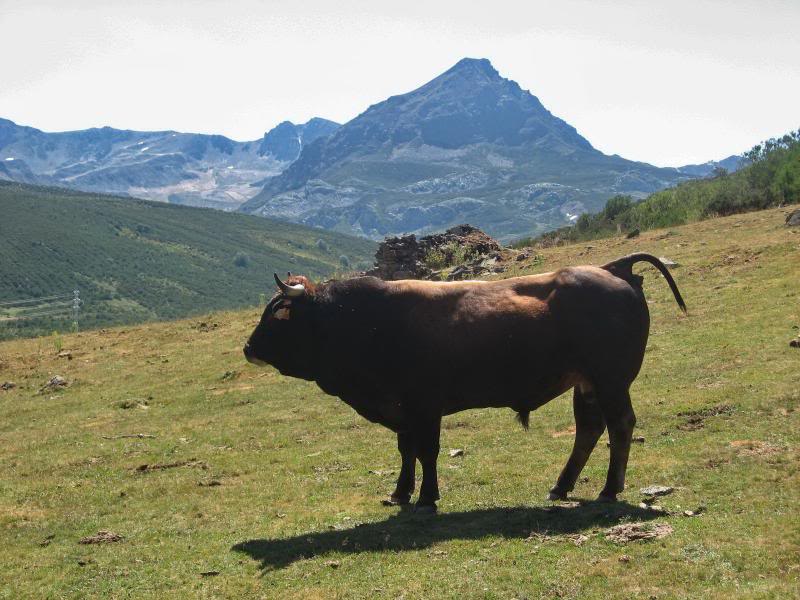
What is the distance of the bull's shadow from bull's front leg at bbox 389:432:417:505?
93cm

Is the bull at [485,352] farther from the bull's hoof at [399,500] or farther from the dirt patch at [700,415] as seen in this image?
the dirt patch at [700,415]

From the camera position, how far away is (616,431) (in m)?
11.5

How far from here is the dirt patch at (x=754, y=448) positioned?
1252 cm

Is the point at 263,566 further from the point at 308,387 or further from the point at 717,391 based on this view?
the point at 308,387

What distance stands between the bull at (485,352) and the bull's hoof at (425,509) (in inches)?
0.7

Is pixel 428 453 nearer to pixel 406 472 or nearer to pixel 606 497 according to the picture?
pixel 406 472

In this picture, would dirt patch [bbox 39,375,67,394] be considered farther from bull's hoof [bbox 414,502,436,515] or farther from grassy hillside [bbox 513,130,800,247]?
grassy hillside [bbox 513,130,800,247]

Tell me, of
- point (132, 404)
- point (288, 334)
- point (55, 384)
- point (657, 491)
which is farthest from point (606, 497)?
point (55, 384)

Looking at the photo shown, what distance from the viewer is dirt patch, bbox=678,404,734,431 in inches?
594

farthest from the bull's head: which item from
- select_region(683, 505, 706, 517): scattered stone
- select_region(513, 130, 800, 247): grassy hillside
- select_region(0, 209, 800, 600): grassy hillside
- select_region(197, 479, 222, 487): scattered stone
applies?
select_region(513, 130, 800, 247): grassy hillside

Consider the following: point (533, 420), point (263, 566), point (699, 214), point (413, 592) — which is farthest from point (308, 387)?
point (699, 214)

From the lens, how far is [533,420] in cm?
1794

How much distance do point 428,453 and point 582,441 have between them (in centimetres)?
233

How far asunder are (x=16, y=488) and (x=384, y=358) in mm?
9425
